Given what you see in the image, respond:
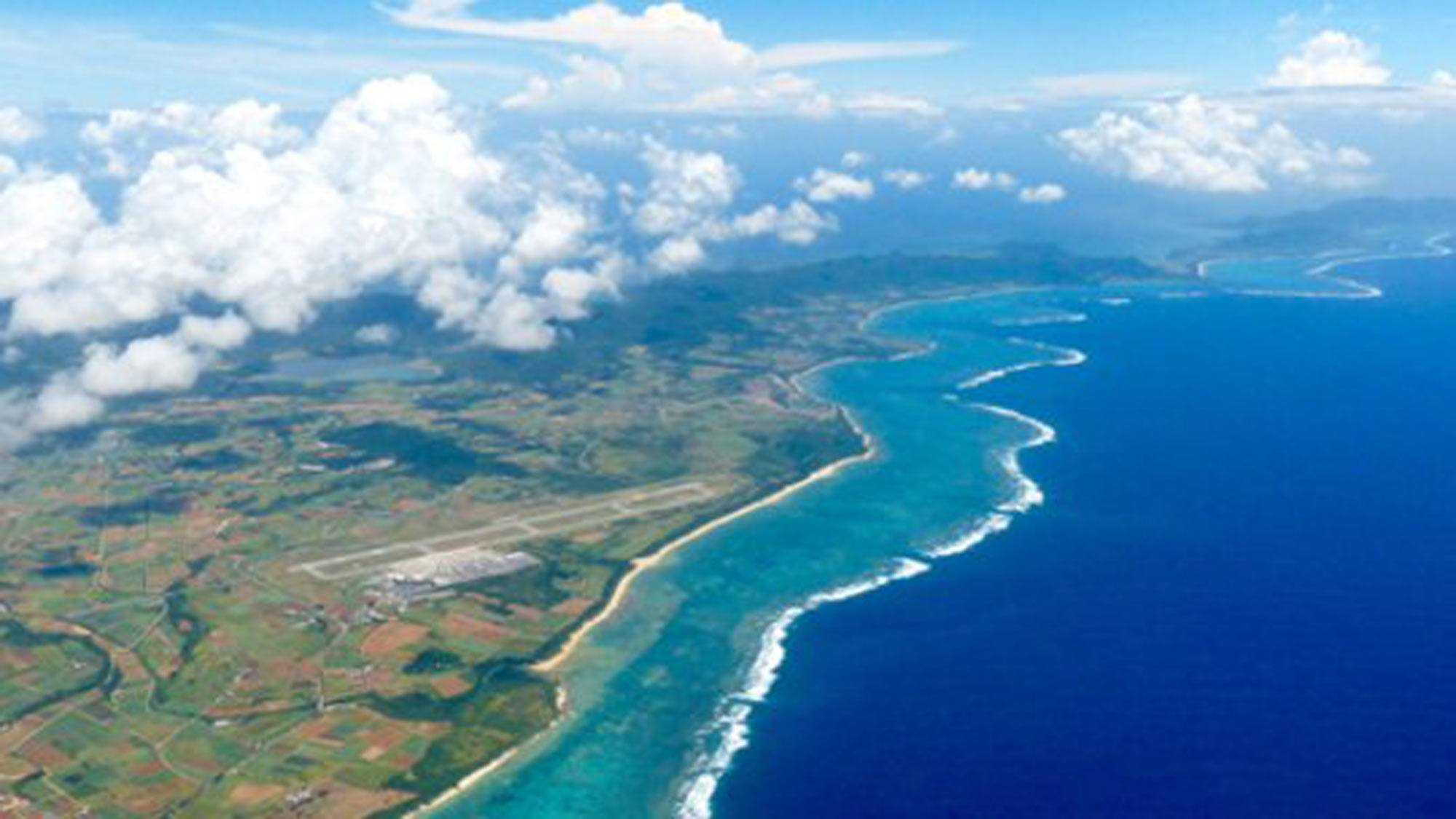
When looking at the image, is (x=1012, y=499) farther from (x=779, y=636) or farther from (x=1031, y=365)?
(x=1031, y=365)

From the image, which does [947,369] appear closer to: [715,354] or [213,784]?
[715,354]

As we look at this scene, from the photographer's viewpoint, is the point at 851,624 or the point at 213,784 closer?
the point at 213,784

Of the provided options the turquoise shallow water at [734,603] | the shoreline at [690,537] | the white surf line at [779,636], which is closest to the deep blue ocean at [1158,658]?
the white surf line at [779,636]

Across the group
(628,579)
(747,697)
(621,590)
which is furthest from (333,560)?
(747,697)

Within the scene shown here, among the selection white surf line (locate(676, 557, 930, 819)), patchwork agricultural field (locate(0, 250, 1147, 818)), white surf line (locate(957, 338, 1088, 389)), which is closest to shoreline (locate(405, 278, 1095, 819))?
patchwork agricultural field (locate(0, 250, 1147, 818))

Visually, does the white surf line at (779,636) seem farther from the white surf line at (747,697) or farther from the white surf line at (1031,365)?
the white surf line at (1031,365)

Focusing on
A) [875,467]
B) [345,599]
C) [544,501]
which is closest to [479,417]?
[544,501]

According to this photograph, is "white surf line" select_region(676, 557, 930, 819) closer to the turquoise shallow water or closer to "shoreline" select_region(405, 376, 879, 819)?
the turquoise shallow water
